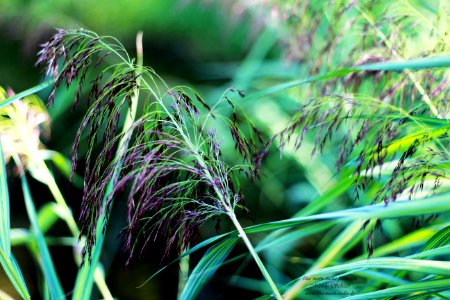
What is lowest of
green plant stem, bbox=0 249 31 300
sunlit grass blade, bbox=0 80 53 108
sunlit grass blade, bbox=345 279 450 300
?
green plant stem, bbox=0 249 31 300

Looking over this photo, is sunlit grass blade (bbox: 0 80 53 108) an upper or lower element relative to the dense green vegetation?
upper

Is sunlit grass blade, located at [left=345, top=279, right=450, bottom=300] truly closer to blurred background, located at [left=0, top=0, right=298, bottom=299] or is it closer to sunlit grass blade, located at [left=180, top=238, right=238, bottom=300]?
sunlit grass blade, located at [left=180, top=238, right=238, bottom=300]

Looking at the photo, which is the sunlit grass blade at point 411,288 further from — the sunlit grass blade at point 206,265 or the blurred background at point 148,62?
the blurred background at point 148,62

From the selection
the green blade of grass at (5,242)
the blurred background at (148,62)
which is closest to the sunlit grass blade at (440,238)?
the green blade of grass at (5,242)

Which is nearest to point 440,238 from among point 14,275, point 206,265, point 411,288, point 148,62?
point 411,288

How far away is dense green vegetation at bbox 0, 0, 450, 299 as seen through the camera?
25.6 inches

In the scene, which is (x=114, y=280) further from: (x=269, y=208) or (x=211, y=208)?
(x=211, y=208)

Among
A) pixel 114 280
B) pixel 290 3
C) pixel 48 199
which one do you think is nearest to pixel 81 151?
pixel 48 199

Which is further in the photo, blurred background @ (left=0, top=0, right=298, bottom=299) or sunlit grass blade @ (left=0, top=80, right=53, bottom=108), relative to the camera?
blurred background @ (left=0, top=0, right=298, bottom=299)

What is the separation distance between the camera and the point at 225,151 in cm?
173

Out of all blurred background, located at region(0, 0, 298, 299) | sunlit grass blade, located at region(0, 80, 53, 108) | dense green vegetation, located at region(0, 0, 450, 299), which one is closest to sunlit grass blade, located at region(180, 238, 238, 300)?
dense green vegetation, located at region(0, 0, 450, 299)

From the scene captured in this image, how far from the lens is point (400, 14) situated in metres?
1.02

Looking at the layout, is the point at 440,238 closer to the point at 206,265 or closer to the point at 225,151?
the point at 206,265

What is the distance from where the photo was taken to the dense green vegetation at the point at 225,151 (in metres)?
0.65
